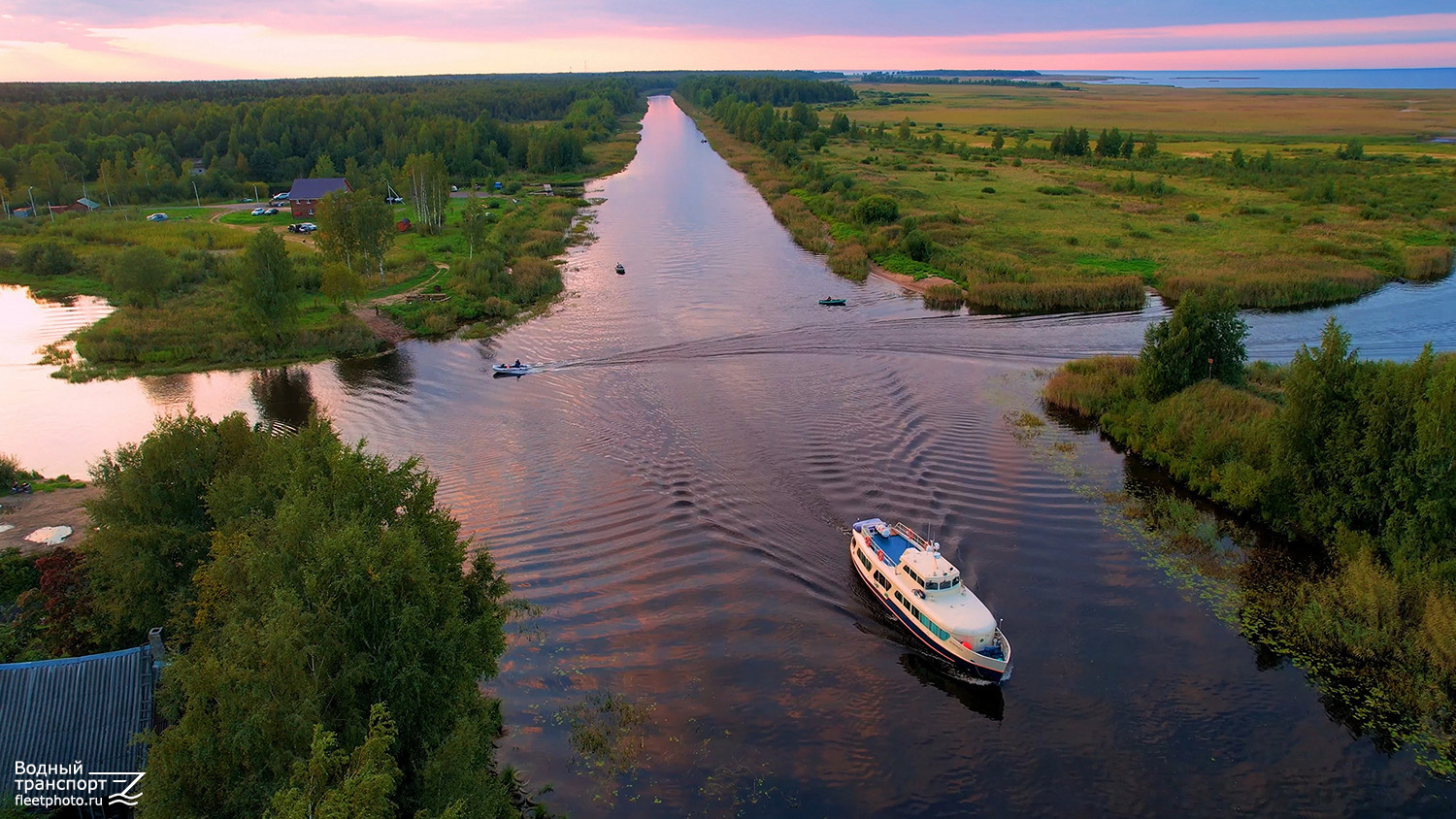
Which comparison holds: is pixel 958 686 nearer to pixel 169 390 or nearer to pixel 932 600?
pixel 932 600

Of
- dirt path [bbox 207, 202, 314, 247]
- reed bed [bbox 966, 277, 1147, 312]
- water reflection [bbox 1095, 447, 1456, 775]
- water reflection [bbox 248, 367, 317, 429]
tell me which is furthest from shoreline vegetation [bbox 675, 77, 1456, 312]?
dirt path [bbox 207, 202, 314, 247]

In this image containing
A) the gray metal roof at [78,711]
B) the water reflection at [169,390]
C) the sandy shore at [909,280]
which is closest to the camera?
the gray metal roof at [78,711]

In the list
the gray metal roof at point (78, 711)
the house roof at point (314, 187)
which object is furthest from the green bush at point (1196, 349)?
the house roof at point (314, 187)

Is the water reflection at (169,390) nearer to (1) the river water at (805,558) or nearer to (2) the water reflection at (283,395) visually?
(1) the river water at (805,558)

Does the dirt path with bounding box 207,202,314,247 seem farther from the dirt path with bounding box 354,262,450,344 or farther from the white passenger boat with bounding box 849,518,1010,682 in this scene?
the white passenger boat with bounding box 849,518,1010,682

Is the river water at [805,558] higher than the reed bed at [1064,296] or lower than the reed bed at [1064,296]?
lower

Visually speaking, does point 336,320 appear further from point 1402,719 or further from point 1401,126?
point 1401,126

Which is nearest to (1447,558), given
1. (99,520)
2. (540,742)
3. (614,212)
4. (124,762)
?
(540,742)
